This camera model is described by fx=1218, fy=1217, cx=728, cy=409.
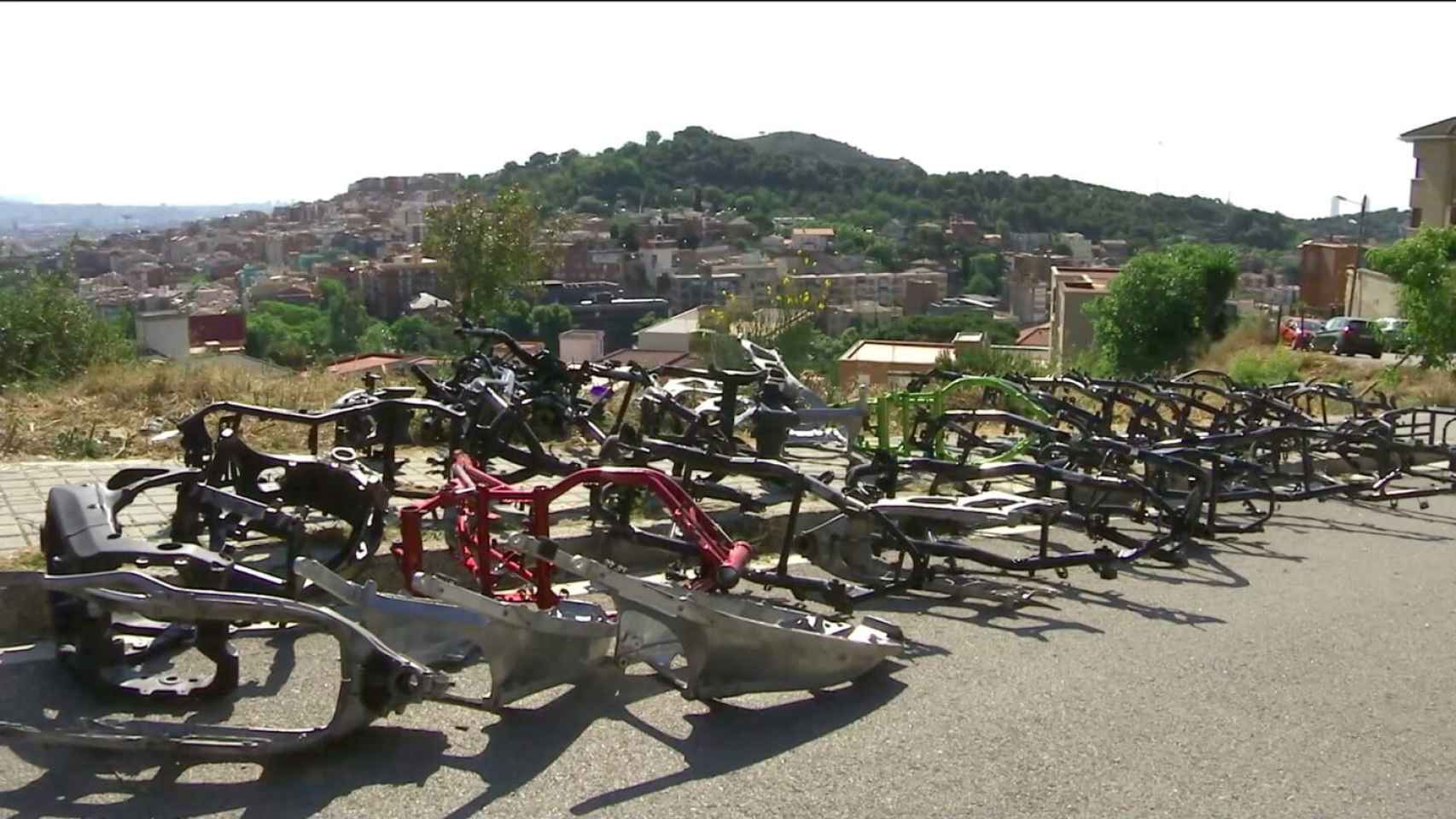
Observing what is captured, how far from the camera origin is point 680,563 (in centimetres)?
656

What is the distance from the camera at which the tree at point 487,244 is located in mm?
17016

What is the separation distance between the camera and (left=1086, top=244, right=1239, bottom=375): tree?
3588cm

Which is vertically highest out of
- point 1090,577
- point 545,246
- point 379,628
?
point 545,246

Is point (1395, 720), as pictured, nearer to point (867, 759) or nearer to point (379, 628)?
point (867, 759)

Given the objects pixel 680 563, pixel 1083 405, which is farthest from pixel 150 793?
pixel 1083 405

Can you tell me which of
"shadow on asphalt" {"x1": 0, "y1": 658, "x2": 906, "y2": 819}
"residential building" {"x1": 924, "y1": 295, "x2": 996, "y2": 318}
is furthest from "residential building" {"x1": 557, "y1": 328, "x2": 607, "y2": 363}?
"residential building" {"x1": 924, "y1": 295, "x2": 996, "y2": 318}

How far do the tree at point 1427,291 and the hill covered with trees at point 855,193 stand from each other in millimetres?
62838

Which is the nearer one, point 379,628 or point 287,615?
point 287,615

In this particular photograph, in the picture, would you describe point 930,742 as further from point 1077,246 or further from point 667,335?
point 1077,246

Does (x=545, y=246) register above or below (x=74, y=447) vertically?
above


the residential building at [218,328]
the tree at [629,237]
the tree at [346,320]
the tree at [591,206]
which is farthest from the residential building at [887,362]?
the tree at [591,206]

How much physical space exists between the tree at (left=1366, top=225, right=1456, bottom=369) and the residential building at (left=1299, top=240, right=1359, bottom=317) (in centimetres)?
3368

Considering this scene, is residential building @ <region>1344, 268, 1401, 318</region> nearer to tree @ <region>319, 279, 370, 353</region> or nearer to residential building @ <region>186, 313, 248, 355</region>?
tree @ <region>319, 279, 370, 353</region>

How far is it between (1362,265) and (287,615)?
52.2 m
